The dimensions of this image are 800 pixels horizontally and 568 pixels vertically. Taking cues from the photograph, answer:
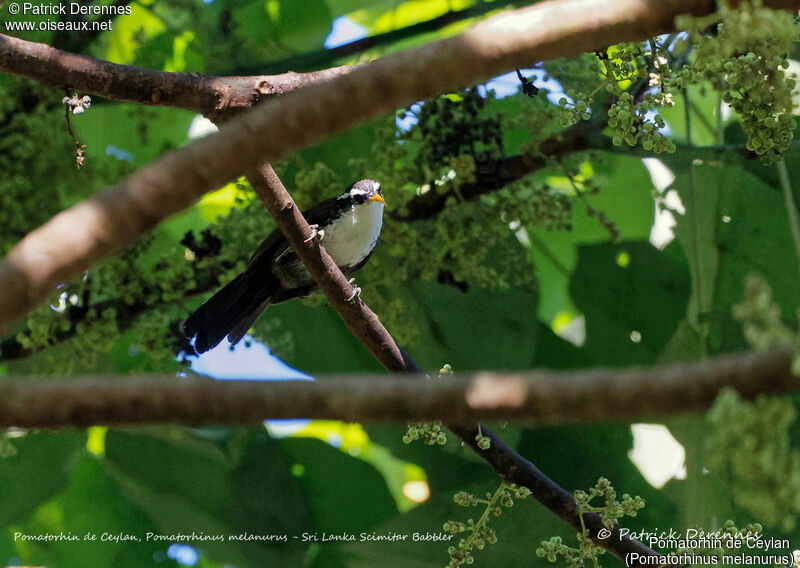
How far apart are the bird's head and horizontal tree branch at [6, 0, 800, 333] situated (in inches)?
96.2

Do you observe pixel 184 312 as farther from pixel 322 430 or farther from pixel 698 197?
pixel 698 197

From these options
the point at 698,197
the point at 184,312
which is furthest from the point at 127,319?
the point at 698,197

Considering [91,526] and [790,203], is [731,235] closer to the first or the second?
[790,203]

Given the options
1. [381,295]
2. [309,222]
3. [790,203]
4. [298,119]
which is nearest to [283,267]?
[309,222]

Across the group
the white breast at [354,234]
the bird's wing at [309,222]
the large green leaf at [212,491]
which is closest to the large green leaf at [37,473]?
the large green leaf at [212,491]

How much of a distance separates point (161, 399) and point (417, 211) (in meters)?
2.45

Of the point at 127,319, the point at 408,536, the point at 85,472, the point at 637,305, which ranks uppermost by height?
the point at 637,305

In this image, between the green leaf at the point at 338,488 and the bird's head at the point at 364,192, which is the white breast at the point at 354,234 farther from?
the green leaf at the point at 338,488

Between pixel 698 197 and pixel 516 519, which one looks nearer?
pixel 516 519

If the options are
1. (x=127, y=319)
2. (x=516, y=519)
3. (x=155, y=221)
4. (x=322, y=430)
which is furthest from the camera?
(x=322, y=430)

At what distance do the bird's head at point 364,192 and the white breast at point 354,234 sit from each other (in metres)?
0.03

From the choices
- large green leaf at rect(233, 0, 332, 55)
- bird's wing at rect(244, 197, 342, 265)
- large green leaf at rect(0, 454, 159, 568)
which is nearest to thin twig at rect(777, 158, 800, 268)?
bird's wing at rect(244, 197, 342, 265)

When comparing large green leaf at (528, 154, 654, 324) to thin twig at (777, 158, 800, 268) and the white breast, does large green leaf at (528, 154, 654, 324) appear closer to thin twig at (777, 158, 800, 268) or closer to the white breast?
thin twig at (777, 158, 800, 268)

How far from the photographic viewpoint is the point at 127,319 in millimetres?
3320
